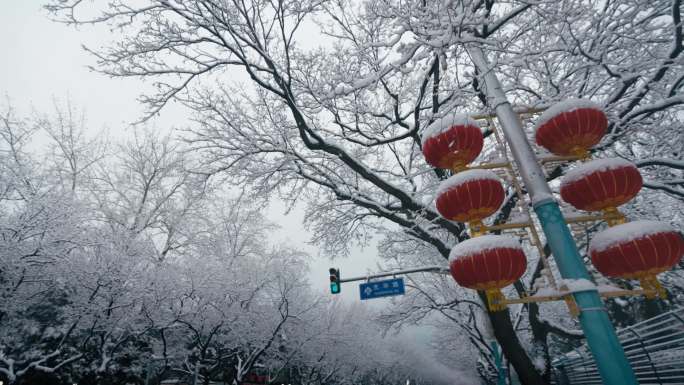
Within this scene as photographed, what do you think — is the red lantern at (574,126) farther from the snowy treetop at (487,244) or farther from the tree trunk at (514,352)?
the tree trunk at (514,352)

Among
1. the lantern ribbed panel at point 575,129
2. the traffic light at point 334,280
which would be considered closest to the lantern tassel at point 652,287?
the lantern ribbed panel at point 575,129

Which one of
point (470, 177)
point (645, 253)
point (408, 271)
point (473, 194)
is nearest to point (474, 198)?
point (473, 194)

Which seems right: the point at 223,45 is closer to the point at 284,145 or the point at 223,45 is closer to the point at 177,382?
the point at 284,145

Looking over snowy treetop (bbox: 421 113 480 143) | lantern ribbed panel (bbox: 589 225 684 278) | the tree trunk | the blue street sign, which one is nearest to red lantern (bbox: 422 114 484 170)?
snowy treetop (bbox: 421 113 480 143)

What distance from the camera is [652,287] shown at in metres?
2.74

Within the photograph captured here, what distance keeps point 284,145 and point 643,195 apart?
998 cm

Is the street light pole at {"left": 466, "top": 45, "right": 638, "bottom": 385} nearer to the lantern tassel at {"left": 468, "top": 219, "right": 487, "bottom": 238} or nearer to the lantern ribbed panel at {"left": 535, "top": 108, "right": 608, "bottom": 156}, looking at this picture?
the lantern ribbed panel at {"left": 535, "top": 108, "right": 608, "bottom": 156}

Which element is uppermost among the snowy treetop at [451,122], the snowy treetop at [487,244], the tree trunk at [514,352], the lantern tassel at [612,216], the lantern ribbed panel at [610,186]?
the snowy treetop at [451,122]

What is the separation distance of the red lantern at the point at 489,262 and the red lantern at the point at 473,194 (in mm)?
282

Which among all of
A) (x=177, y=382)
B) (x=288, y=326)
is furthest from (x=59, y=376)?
(x=288, y=326)

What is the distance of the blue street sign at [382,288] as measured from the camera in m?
9.33

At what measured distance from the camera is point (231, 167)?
351 inches

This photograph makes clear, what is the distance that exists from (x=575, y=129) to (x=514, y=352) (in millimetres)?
5769

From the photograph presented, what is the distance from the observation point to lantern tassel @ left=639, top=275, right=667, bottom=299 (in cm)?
260
